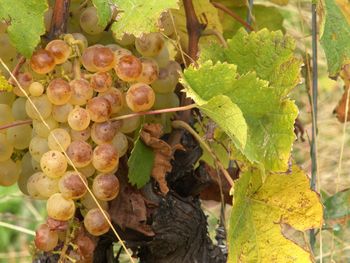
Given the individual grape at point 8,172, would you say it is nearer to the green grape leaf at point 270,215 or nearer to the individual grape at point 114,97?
the individual grape at point 114,97

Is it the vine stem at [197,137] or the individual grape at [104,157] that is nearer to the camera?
the individual grape at [104,157]

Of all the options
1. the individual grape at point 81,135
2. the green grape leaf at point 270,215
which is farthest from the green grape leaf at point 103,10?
the green grape leaf at point 270,215

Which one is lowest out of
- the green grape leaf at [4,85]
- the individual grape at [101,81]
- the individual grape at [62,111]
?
the individual grape at [62,111]

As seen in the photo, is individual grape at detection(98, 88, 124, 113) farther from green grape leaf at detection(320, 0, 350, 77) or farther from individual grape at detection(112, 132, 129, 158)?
green grape leaf at detection(320, 0, 350, 77)

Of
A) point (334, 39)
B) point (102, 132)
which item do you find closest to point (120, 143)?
point (102, 132)

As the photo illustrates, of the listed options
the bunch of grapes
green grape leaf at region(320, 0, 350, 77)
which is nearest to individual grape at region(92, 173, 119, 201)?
the bunch of grapes

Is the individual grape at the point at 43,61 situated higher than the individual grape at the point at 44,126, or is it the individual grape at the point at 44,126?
the individual grape at the point at 43,61
